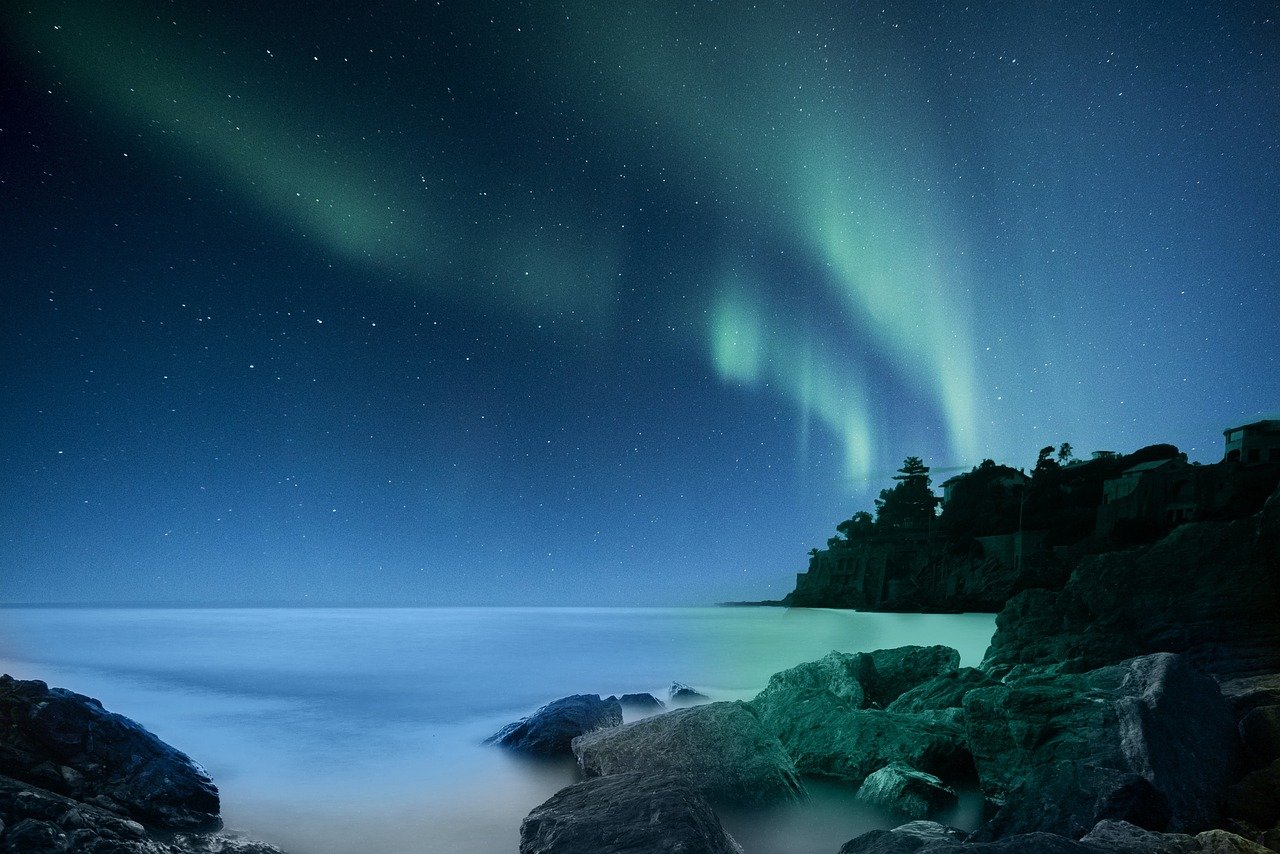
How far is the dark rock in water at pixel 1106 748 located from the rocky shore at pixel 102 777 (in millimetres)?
5863

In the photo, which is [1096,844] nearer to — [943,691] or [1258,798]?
[1258,798]

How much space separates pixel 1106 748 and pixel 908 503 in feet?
154

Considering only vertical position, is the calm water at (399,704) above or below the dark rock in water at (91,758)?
below

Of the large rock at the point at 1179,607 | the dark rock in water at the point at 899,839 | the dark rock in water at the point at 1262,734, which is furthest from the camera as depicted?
the large rock at the point at 1179,607

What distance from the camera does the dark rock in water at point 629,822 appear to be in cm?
398

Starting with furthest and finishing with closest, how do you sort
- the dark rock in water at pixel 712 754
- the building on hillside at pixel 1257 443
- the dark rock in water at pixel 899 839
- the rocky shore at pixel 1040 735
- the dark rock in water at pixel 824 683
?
the building on hillside at pixel 1257 443
the dark rock in water at pixel 824 683
the dark rock in water at pixel 712 754
the rocky shore at pixel 1040 735
the dark rock in water at pixel 899 839

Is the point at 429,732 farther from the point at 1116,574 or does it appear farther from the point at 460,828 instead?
the point at 1116,574

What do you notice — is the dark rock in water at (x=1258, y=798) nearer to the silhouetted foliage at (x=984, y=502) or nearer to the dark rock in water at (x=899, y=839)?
the dark rock in water at (x=899, y=839)

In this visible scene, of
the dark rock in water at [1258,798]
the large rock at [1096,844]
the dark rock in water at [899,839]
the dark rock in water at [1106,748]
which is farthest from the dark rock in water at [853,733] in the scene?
the large rock at [1096,844]

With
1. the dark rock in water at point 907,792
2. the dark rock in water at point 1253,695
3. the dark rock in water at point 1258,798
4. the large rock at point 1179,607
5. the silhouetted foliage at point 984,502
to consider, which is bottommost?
A: the dark rock in water at point 907,792

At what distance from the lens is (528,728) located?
9594 mm

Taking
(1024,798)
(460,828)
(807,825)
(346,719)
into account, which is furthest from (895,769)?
(346,719)

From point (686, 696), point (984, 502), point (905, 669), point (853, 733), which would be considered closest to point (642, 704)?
point (686, 696)

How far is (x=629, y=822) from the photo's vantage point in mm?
4184
